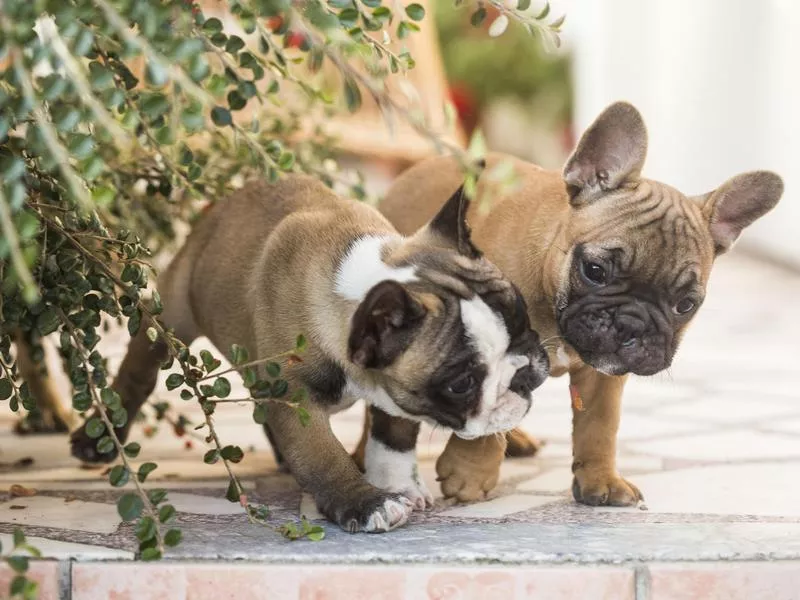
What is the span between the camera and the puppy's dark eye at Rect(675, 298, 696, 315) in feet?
8.94

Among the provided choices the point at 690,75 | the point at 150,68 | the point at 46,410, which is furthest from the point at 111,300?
the point at 690,75

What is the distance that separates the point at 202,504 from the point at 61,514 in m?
0.30

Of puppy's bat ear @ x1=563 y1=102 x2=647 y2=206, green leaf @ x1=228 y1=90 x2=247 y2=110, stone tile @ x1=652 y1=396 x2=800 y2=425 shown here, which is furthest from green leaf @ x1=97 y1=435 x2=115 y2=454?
stone tile @ x1=652 y1=396 x2=800 y2=425

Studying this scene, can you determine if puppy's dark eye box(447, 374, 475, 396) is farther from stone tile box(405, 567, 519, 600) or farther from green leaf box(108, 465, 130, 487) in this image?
green leaf box(108, 465, 130, 487)

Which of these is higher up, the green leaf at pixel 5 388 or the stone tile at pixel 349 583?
the green leaf at pixel 5 388

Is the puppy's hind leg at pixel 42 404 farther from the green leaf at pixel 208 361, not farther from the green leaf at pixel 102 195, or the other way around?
the green leaf at pixel 102 195

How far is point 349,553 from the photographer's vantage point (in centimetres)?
230

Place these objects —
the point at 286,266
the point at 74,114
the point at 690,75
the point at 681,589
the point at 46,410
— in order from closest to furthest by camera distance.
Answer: the point at 74,114
the point at 681,589
the point at 286,266
the point at 46,410
the point at 690,75

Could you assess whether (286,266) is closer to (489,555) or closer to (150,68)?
(489,555)

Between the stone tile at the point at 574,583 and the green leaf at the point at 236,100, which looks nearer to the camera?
the stone tile at the point at 574,583

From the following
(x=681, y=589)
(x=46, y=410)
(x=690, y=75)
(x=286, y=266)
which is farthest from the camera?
(x=690, y=75)

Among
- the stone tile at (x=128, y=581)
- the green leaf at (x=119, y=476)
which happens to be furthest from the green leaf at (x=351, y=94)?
the stone tile at (x=128, y=581)

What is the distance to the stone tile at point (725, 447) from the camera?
3336 millimetres

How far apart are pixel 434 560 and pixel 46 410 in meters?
1.78
